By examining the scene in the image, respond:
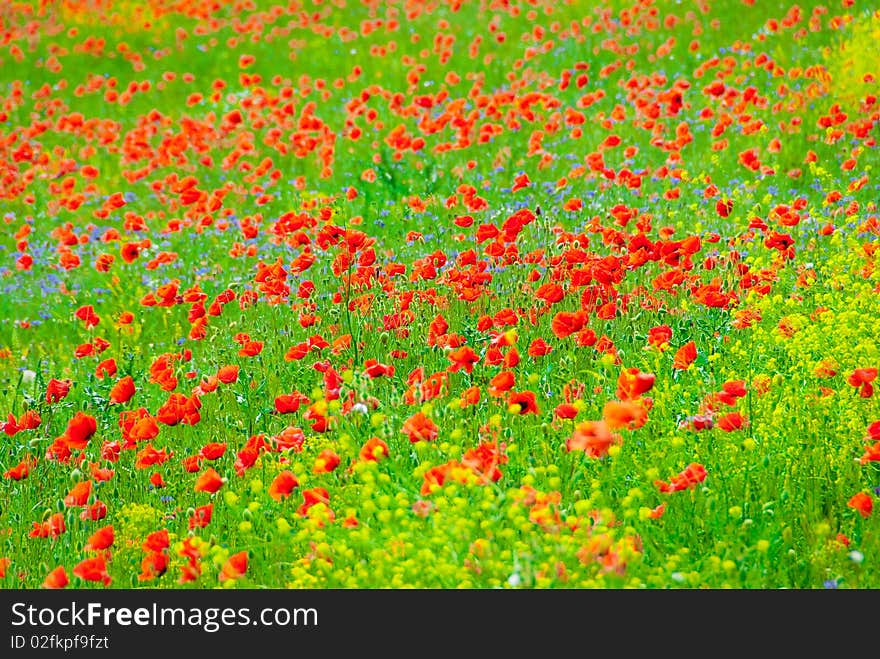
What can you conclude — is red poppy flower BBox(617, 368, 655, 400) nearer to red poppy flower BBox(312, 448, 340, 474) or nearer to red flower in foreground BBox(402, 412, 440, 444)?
red flower in foreground BBox(402, 412, 440, 444)

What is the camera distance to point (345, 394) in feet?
14.0

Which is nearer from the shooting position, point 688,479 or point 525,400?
point 688,479

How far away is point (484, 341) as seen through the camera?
16.1 feet

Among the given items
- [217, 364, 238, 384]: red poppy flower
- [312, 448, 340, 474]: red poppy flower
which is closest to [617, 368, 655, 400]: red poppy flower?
[312, 448, 340, 474]: red poppy flower

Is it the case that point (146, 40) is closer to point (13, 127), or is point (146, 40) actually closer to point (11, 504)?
point (13, 127)

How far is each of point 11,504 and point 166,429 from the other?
704 millimetres

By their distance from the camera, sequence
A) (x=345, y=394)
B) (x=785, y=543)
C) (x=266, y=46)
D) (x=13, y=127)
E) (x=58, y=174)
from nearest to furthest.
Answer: (x=785, y=543) → (x=345, y=394) → (x=58, y=174) → (x=13, y=127) → (x=266, y=46)

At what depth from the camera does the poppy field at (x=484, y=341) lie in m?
3.45

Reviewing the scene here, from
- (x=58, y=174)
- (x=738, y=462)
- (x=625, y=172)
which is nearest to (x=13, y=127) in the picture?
(x=58, y=174)

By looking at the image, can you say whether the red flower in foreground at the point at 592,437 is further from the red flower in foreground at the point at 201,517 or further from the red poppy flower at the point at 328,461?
the red flower in foreground at the point at 201,517

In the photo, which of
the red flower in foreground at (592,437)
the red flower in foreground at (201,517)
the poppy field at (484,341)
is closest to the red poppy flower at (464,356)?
the poppy field at (484,341)

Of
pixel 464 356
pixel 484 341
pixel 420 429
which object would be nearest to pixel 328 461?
pixel 420 429

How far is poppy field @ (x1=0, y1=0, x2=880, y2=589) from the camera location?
345 centimetres

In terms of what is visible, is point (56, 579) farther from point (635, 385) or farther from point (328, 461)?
point (635, 385)
